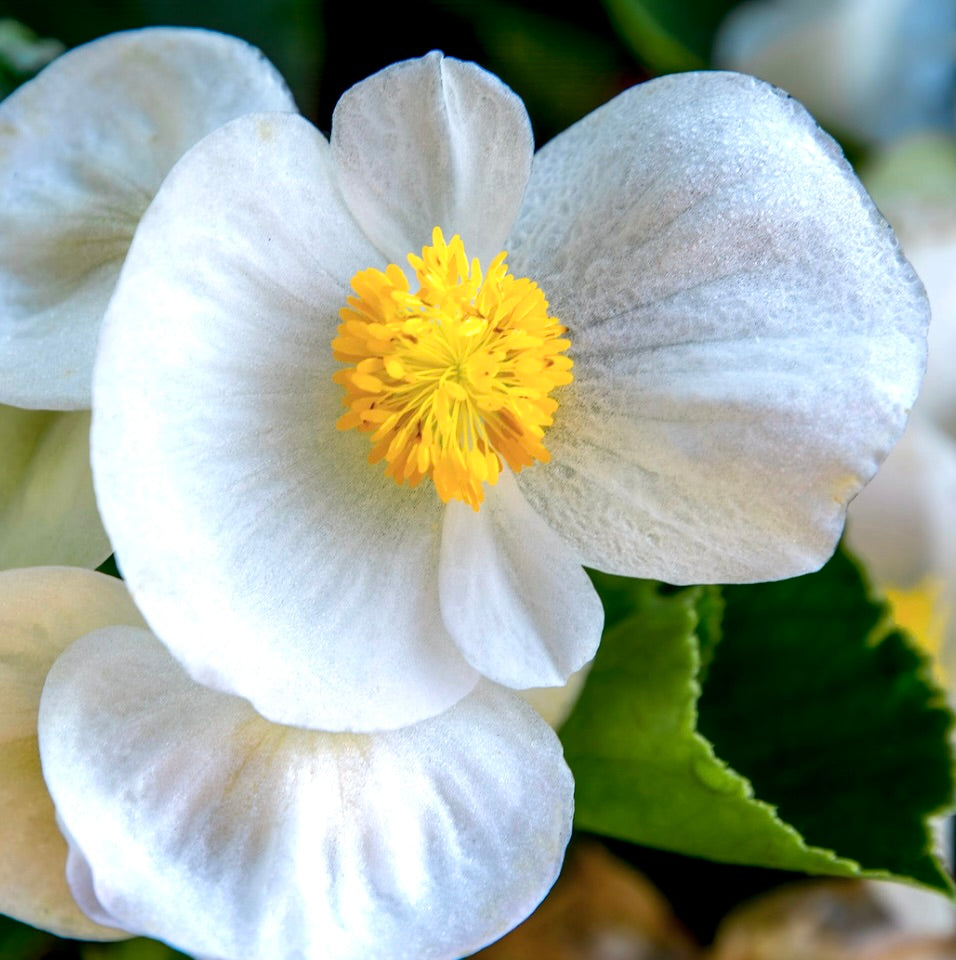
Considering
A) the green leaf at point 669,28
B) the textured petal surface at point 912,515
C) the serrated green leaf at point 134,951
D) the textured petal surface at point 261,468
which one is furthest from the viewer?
the green leaf at point 669,28

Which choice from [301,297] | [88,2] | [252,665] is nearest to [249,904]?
[252,665]

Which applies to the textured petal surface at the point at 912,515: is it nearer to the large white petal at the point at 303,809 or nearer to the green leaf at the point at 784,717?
the green leaf at the point at 784,717

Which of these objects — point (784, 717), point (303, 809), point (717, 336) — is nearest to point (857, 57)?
point (784, 717)

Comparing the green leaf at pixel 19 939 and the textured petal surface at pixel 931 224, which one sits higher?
the textured petal surface at pixel 931 224

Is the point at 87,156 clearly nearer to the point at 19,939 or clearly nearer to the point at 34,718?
the point at 34,718

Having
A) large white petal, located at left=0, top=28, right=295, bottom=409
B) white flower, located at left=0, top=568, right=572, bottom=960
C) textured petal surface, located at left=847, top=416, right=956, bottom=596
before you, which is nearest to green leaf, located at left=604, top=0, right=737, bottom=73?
textured petal surface, located at left=847, top=416, right=956, bottom=596

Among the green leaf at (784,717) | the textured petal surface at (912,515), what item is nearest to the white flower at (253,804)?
the green leaf at (784,717)

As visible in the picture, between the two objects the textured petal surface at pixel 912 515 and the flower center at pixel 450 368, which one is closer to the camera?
the flower center at pixel 450 368
